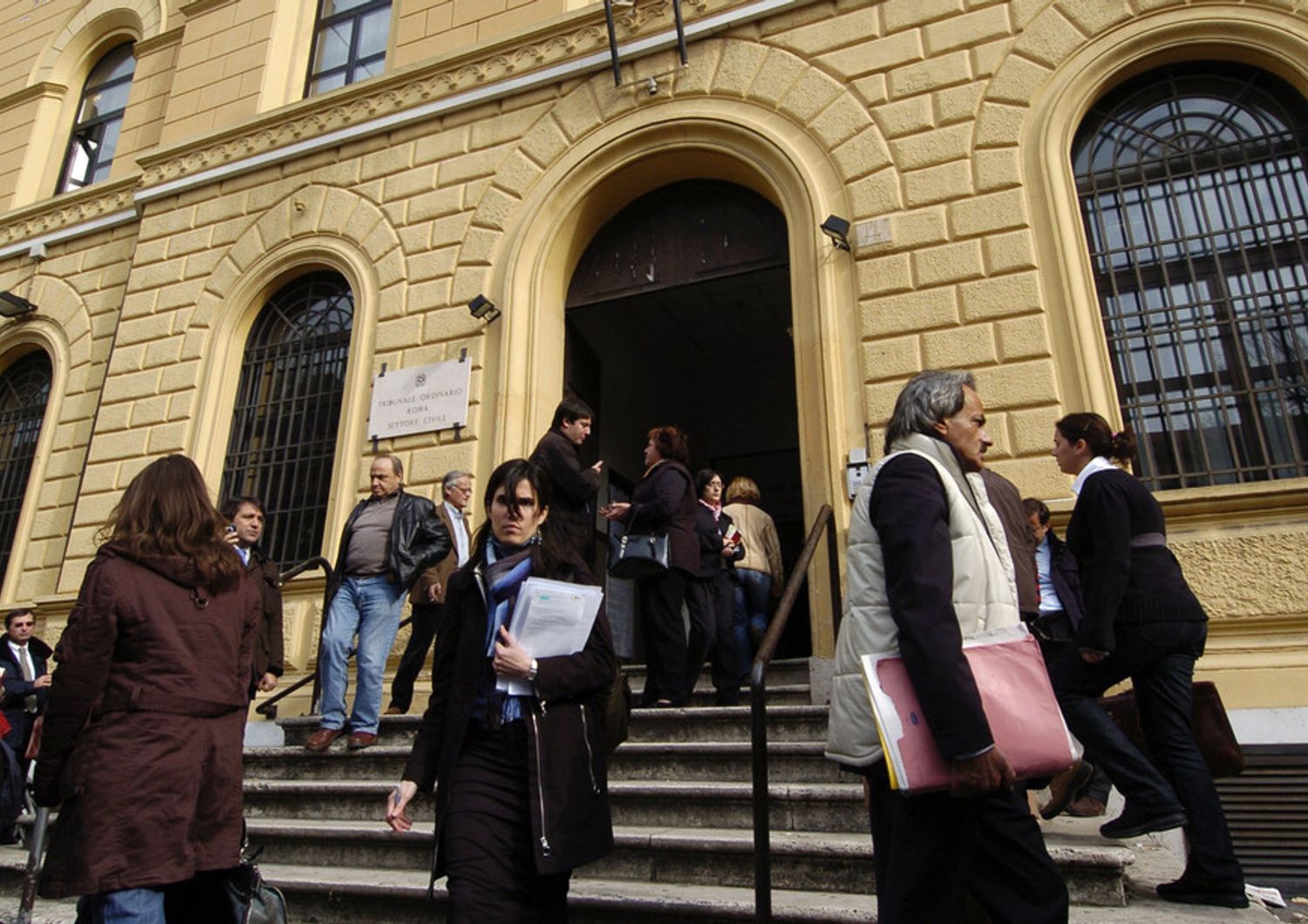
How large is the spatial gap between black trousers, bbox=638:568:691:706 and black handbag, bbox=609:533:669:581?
9cm

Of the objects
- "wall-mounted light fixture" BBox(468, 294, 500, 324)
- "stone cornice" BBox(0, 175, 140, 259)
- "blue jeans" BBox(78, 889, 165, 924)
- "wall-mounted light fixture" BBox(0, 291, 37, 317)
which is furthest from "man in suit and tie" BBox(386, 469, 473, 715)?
"wall-mounted light fixture" BBox(0, 291, 37, 317)

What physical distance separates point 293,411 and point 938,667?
8.39 meters

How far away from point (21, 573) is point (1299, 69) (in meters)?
12.7

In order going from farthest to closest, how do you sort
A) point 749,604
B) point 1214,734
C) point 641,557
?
1. point 749,604
2. point 641,557
3. point 1214,734

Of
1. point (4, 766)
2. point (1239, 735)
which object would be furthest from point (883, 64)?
point (4, 766)

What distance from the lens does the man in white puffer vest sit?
2064 mm

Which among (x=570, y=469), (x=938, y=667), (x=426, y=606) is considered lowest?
(x=938, y=667)

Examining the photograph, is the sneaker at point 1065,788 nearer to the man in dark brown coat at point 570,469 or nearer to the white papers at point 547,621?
the white papers at point 547,621

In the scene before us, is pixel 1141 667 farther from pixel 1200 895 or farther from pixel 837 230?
pixel 837 230

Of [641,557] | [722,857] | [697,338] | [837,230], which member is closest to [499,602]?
[722,857]

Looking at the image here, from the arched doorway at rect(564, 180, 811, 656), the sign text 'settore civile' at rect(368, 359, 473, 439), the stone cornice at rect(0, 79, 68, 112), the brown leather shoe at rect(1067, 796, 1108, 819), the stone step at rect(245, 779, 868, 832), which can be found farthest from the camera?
the stone cornice at rect(0, 79, 68, 112)

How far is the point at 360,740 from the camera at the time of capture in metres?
5.46

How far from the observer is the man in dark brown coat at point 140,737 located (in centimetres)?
243

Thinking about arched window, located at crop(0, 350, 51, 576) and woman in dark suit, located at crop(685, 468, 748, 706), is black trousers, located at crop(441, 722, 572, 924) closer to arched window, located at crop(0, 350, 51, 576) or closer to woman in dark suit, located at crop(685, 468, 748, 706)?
woman in dark suit, located at crop(685, 468, 748, 706)
